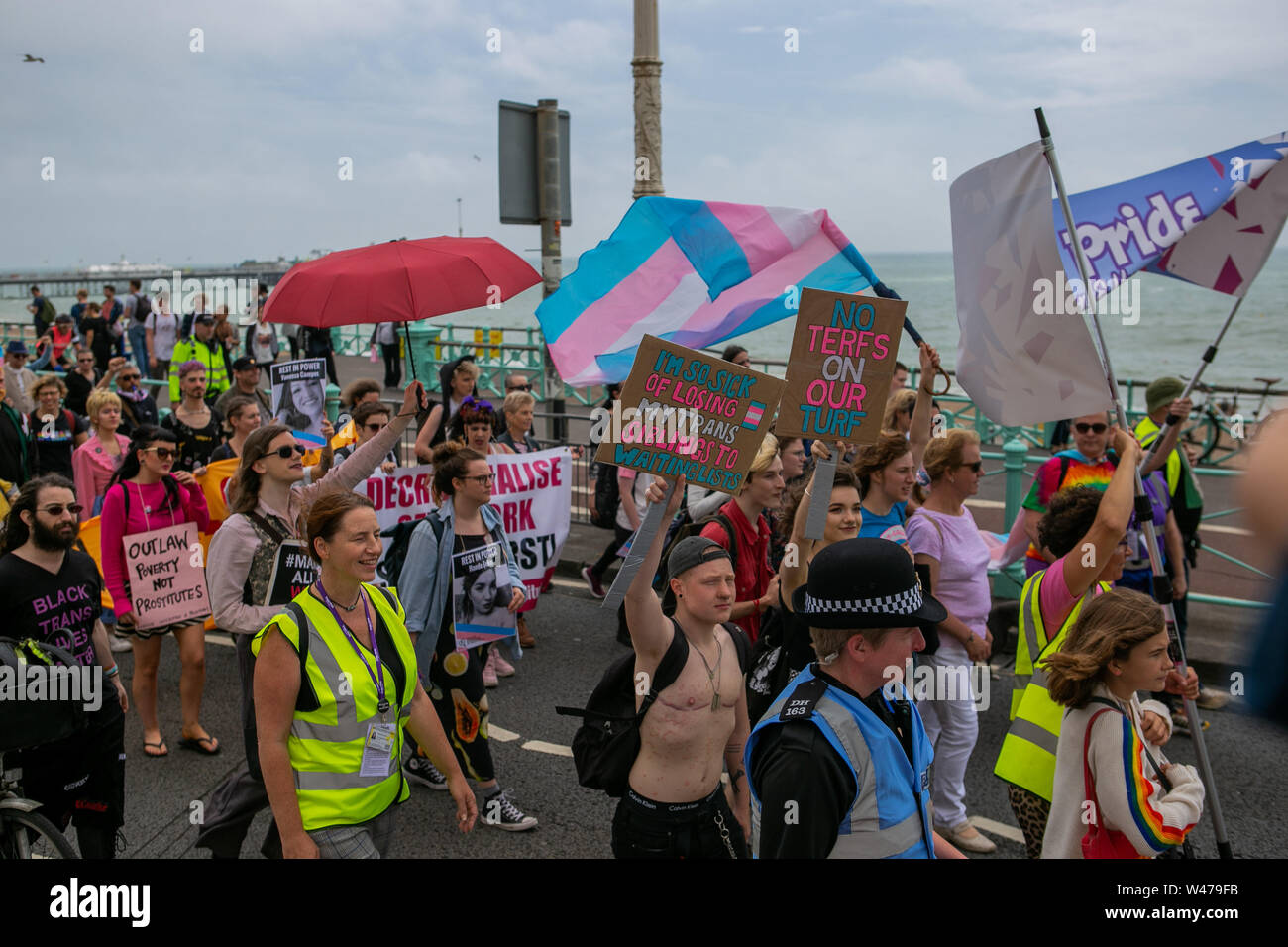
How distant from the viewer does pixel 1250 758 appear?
592 centimetres

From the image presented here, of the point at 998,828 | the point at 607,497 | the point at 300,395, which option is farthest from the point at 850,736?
the point at 300,395

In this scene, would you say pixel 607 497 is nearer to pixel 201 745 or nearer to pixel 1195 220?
pixel 201 745

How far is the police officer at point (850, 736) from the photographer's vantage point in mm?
2479

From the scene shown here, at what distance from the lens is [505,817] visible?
5285 millimetres

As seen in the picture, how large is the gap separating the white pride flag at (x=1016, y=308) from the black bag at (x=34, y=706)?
12.7ft

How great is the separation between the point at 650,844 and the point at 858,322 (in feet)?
6.55

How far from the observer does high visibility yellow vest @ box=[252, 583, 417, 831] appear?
135 inches

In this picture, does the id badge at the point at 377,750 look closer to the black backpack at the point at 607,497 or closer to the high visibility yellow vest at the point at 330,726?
the high visibility yellow vest at the point at 330,726

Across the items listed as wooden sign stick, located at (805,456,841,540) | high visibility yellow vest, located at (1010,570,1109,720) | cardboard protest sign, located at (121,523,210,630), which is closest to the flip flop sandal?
cardboard protest sign, located at (121,523,210,630)

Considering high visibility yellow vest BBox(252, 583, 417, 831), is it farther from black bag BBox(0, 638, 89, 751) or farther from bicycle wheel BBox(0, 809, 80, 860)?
bicycle wheel BBox(0, 809, 80, 860)

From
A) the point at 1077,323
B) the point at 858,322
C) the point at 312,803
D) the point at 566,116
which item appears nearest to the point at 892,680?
the point at 858,322

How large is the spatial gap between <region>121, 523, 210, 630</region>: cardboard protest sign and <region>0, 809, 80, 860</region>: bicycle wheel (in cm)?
194

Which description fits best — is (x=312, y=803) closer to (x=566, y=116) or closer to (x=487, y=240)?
(x=487, y=240)

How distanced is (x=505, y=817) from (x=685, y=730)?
197 cm
